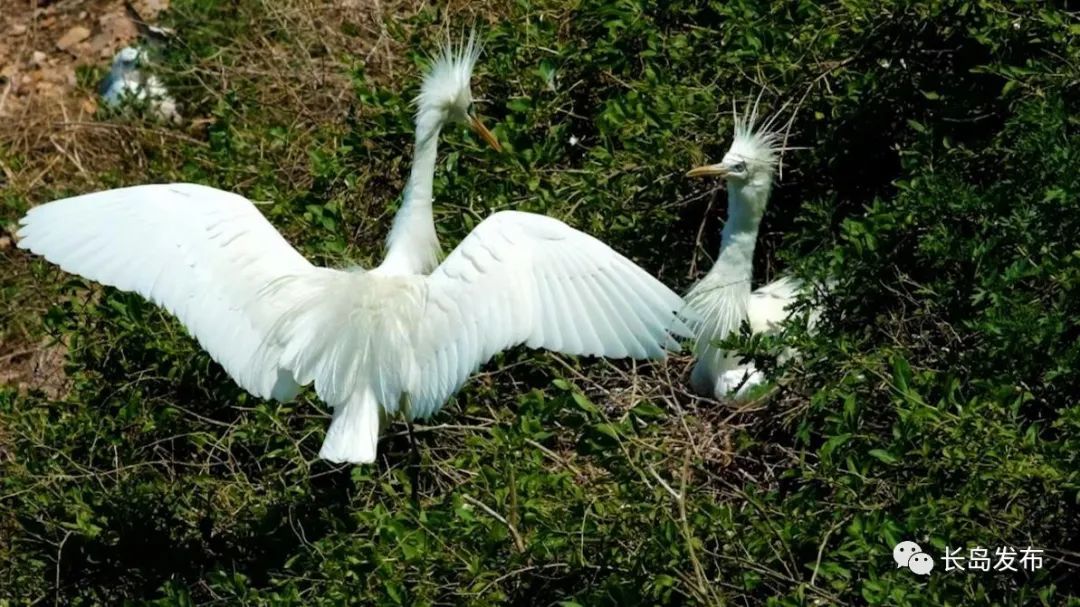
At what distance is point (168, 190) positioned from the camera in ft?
A: 15.4

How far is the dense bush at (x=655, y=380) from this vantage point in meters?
3.63

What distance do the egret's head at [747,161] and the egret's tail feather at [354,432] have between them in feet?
4.28

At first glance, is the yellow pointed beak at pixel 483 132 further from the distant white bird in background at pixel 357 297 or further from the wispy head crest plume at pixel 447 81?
the distant white bird in background at pixel 357 297

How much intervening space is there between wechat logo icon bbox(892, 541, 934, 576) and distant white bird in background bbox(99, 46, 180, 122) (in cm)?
429

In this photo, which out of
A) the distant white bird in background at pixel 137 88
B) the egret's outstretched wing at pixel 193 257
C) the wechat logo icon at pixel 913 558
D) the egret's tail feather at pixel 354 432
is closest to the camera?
the wechat logo icon at pixel 913 558

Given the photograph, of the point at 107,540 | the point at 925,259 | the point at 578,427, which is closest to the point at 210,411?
the point at 107,540

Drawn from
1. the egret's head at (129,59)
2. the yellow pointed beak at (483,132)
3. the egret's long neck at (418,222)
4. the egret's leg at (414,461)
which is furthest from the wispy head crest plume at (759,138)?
the egret's head at (129,59)

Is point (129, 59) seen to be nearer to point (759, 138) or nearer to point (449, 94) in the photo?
point (449, 94)

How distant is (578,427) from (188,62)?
3.39 meters

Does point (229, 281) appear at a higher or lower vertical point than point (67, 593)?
higher

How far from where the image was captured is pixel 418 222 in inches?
191

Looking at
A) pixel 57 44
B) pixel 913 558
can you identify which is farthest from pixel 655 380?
pixel 57 44

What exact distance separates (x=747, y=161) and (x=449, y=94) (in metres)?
0.92

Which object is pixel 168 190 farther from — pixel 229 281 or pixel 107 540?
pixel 107 540
